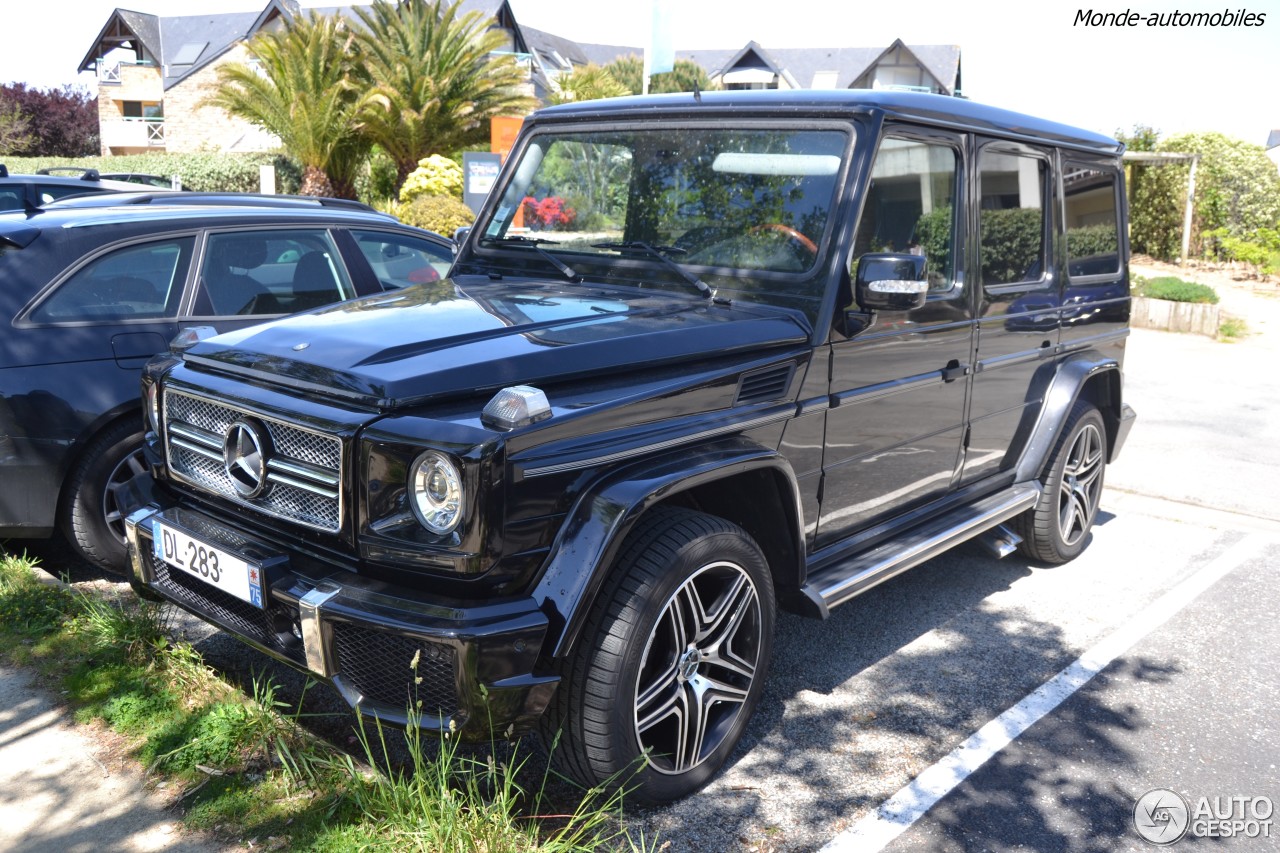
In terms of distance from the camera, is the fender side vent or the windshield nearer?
the fender side vent

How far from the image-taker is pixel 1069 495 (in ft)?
19.0

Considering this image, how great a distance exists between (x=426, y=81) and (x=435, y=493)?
82.2ft

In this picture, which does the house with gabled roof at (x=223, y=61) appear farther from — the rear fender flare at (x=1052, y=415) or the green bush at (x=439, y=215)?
the rear fender flare at (x=1052, y=415)

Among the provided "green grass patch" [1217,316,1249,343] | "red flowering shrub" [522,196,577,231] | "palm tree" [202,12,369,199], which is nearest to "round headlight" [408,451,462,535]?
"red flowering shrub" [522,196,577,231]

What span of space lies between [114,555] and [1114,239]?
17.8 ft

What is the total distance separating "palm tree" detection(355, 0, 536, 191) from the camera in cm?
2605

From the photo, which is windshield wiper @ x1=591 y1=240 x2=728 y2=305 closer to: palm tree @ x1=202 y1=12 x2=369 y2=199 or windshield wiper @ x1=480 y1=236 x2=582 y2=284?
windshield wiper @ x1=480 y1=236 x2=582 y2=284

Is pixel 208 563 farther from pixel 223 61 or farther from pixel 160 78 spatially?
pixel 160 78

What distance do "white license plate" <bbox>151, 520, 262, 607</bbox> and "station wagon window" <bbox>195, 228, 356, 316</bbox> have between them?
210 centimetres

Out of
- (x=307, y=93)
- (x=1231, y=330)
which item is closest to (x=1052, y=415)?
(x=1231, y=330)

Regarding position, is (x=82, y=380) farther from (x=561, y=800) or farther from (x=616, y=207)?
(x=561, y=800)

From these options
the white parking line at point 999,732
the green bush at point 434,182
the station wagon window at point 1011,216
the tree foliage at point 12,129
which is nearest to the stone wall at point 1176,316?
the white parking line at point 999,732

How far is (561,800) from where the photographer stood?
3303 millimetres

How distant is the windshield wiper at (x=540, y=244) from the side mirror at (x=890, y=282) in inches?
43.7
